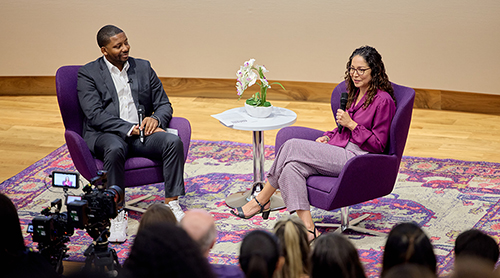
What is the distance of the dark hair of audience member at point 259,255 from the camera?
1.83 m

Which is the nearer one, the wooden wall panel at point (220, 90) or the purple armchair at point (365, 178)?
the purple armchair at point (365, 178)

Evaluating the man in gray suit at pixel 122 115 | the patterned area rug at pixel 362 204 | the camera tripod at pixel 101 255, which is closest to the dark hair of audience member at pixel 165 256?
the camera tripod at pixel 101 255

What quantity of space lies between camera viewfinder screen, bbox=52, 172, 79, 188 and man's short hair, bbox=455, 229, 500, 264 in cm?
176

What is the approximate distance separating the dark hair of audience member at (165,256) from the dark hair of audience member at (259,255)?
0.27m

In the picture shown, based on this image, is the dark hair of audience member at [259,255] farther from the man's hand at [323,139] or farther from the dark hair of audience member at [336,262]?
the man's hand at [323,139]

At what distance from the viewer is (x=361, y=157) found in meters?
3.50

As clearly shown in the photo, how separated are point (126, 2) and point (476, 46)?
Result: 4033 millimetres

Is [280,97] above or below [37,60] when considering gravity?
below

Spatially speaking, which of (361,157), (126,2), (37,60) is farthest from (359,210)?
(37,60)

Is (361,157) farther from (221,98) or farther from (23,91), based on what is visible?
(23,91)

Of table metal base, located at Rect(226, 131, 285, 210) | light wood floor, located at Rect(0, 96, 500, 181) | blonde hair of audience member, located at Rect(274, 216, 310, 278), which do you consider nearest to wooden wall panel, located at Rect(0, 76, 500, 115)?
light wood floor, located at Rect(0, 96, 500, 181)

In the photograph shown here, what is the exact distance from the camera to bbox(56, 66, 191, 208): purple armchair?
12.8ft

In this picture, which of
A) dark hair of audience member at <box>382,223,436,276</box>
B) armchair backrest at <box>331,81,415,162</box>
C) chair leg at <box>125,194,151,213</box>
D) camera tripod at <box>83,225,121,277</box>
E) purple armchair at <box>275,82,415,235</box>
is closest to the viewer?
dark hair of audience member at <box>382,223,436,276</box>

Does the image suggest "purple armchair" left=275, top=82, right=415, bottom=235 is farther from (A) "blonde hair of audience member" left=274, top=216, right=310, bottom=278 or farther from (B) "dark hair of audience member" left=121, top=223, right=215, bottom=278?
(B) "dark hair of audience member" left=121, top=223, right=215, bottom=278
